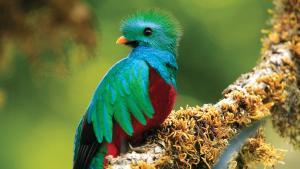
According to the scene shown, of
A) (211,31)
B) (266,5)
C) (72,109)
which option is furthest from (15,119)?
(266,5)

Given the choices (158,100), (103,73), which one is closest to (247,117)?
(158,100)

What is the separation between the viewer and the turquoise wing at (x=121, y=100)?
10.9 ft

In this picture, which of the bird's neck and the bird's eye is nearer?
the bird's neck

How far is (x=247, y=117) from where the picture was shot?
3.26 metres

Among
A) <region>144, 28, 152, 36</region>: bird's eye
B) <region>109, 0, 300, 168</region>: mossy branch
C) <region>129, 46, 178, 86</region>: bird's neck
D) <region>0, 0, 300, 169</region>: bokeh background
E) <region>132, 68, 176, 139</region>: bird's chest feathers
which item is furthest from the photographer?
<region>0, 0, 300, 169</region>: bokeh background

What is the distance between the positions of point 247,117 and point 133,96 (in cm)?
52

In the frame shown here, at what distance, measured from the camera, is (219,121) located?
3170 mm

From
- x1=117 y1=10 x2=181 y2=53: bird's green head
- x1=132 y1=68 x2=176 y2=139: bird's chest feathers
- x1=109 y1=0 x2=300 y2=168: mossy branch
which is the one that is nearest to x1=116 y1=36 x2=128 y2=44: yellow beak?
x1=117 y1=10 x2=181 y2=53: bird's green head

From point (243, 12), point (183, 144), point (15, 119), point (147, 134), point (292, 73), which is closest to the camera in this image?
point (183, 144)

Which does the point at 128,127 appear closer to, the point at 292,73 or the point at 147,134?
the point at 147,134

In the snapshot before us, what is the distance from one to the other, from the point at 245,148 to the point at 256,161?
0.25ft

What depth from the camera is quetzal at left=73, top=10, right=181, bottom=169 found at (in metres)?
3.31

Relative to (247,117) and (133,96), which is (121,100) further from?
(247,117)

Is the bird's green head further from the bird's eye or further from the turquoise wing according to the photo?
the turquoise wing
